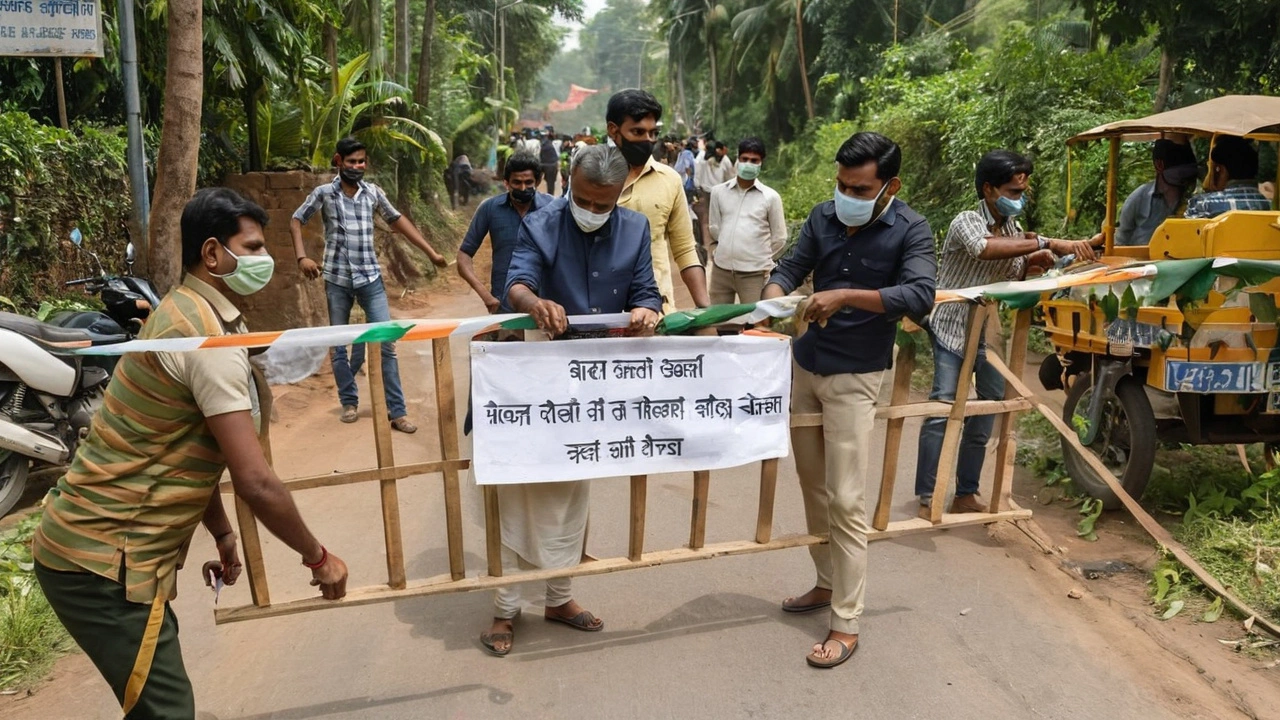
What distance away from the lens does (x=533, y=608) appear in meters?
3.83

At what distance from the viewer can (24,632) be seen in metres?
3.57

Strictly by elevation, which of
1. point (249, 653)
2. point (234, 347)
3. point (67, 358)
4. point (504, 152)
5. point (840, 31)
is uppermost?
point (840, 31)

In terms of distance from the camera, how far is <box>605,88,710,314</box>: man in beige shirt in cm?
417

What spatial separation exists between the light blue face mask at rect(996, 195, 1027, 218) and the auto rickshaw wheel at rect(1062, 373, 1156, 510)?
41.3 inches

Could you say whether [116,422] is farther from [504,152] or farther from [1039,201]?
[504,152]

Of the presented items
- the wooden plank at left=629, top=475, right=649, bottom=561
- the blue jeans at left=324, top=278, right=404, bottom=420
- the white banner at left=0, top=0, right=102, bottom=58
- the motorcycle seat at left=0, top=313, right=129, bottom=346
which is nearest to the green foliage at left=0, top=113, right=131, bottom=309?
the white banner at left=0, top=0, right=102, bottom=58

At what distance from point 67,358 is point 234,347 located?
3.50 metres

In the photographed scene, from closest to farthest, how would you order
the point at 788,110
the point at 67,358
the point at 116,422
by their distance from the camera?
the point at 116,422, the point at 67,358, the point at 788,110

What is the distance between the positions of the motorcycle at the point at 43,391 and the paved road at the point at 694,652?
114 centimetres

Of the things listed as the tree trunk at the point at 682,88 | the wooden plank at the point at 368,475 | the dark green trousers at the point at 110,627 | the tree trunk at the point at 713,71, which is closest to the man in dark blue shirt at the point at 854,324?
the wooden plank at the point at 368,475

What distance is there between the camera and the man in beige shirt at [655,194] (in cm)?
417

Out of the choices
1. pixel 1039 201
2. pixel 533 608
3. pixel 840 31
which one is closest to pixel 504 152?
pixel 840 31

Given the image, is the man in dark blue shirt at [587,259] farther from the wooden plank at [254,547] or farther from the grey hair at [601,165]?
the wooden plank at [254,547]

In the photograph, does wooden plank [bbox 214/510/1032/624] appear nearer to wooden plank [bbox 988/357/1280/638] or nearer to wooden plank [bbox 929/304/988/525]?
wooden plank [bbox 929/304/988/525]
